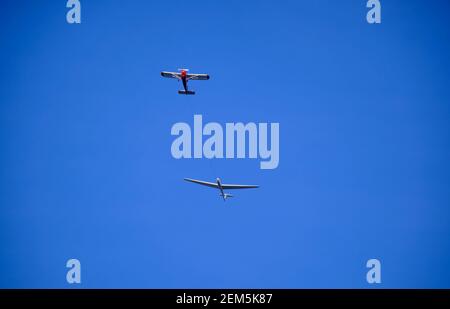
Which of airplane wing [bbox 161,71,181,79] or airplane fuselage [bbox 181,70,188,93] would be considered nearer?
airplane fuselage [bbox 181,70,188,93]

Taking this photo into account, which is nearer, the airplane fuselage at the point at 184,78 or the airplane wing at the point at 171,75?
the airplane fuselage at the point at 184,78

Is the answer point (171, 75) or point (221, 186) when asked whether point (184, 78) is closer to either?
point (171, 75)

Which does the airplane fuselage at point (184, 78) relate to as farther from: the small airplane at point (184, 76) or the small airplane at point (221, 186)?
the small airplane at point (221, 186)

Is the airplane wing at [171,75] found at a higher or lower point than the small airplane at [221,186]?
higher

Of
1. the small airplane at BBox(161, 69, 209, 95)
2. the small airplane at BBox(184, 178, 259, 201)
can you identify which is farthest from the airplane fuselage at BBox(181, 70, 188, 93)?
the small airplane at BBox(184, 178, 259, 201)

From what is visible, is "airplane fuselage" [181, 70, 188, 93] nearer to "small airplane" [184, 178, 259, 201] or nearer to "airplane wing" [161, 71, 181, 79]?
"airplane wing" [161, 71, 181, 79]

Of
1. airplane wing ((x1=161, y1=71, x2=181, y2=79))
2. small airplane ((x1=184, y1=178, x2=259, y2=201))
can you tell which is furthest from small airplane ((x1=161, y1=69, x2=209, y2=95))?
small airplane ((x1=184, y1=178, x2=259, y2=201))

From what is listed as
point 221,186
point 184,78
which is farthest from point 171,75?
point 221,186

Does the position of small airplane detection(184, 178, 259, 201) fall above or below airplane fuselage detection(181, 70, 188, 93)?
below

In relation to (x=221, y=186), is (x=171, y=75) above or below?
above

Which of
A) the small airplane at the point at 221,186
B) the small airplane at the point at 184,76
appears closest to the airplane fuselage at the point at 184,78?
the small airplane at the point at 184,76
